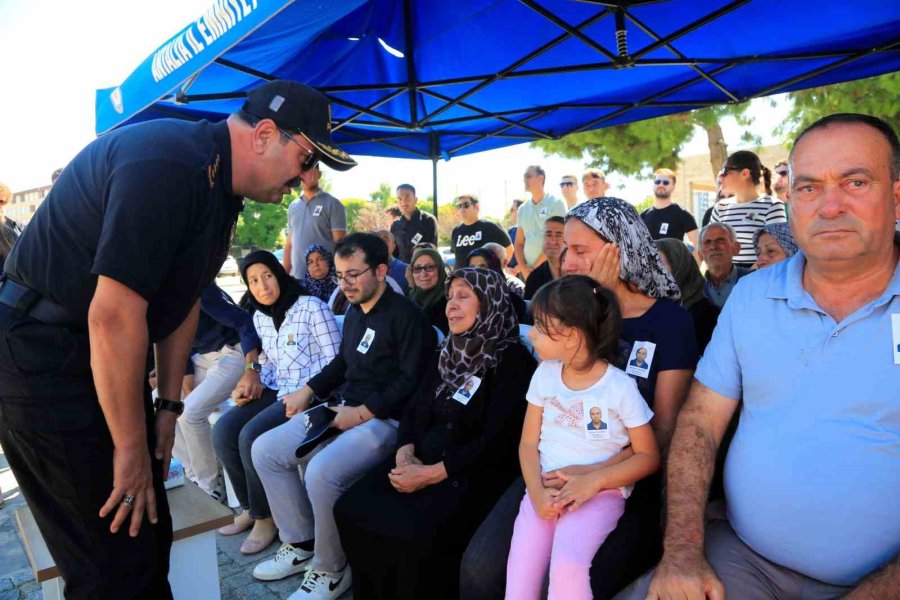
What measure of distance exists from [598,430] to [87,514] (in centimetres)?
156

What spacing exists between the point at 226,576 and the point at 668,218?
→ 4695 millimetres

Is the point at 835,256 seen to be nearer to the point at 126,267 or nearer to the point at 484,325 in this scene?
the point at 484,325

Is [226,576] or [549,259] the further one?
[549,259]

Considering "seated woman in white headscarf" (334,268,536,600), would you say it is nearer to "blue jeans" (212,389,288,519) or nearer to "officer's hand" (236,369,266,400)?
"blue jeans" (212,389,288,519)

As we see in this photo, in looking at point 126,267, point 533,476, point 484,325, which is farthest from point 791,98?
point 126,267

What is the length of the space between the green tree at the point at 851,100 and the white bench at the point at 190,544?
8341 mm

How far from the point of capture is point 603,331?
2.08 m

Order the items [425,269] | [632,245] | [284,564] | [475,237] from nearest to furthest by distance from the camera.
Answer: [632,245]
[284,564]
[425,269]
[475,237]

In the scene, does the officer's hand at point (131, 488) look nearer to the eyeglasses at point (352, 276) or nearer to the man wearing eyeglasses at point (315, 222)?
the eyeglasses at point (352, 276)

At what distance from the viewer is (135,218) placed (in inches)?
55.2

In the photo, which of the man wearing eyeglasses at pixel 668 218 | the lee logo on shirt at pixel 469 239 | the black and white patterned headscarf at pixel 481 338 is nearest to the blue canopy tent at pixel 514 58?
the man wearing eyeglasses at pixel 668 218

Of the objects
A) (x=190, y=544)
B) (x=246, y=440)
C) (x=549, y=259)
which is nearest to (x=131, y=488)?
(x=190, y=544)

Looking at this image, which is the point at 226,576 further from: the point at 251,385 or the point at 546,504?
the point at 546,504

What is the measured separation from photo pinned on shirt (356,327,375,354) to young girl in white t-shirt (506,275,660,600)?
4.51 feet
